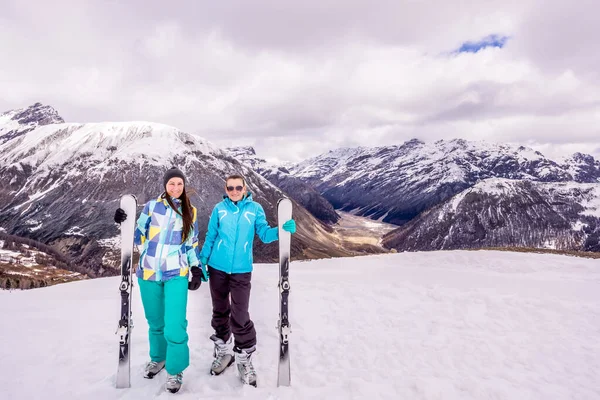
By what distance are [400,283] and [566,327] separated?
19.4 ft

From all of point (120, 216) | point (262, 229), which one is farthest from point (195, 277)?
point (120, 216)

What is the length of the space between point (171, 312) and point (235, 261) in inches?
56.9

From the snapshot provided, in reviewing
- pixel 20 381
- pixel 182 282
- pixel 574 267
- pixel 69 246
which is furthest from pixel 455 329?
pixel 69 246

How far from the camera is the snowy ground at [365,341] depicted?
Answer: 695 cm

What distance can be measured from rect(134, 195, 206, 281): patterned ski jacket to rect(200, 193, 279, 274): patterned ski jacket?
0.41 meters

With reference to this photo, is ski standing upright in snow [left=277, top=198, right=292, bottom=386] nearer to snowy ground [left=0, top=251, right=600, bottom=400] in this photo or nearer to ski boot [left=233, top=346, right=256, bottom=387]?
snowy ground [left=0, top=251, right=600, bottom=400]

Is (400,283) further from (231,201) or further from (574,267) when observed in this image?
(574,267)

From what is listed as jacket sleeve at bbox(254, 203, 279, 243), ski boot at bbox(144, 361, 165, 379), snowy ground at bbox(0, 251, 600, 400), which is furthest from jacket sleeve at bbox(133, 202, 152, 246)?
snowy ground at bbox(0, 251, 600, 400)

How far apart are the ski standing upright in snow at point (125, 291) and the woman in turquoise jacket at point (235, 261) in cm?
141

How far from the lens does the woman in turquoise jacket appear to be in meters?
6.77

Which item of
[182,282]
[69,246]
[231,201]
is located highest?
[231,201]

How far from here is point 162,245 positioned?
21.0 feet

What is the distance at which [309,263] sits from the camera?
23469 millimetres

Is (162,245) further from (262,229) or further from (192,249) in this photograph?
(262,229)
